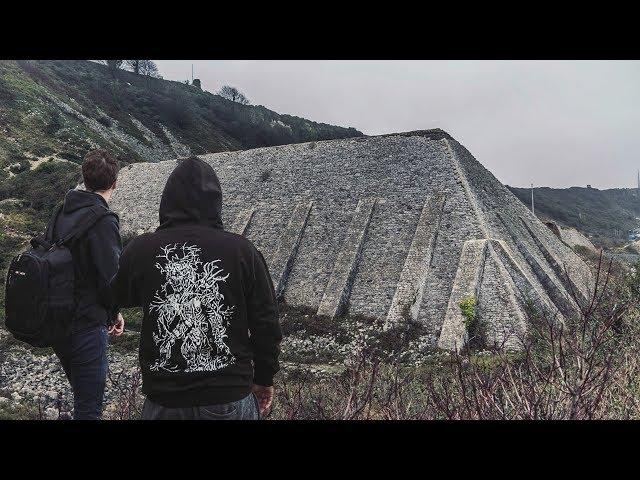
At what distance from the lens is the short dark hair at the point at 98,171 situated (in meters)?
4.00

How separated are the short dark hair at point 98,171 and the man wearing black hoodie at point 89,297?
0.12 meters

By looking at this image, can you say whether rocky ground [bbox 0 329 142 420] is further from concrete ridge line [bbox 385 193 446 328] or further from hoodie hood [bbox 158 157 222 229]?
concrete ridge line [bbox 385 193 446 328]

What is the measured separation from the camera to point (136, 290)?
3.03 metres

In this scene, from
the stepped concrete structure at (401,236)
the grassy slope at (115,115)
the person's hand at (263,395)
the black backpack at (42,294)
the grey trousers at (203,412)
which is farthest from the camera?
the grassy slope at (115,115)

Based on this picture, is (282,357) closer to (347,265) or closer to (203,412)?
(347,265)

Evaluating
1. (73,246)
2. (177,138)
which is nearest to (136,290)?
(73,246)

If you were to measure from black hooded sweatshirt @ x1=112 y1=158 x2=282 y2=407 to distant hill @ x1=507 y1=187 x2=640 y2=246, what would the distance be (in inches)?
2694

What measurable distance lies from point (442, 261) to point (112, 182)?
59.0 feet

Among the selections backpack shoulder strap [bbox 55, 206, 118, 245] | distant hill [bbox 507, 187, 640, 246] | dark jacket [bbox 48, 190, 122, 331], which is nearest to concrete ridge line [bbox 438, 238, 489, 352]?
dark jacket [bbox 48, 190, 122, 331]

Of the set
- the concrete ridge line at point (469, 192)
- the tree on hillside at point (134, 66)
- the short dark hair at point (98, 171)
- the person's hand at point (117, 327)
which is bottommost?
the person's hand at point (117, 327)

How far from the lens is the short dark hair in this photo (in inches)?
157

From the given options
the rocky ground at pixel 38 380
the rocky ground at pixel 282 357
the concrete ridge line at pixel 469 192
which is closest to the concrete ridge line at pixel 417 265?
the rocky ground at pixel 282 357

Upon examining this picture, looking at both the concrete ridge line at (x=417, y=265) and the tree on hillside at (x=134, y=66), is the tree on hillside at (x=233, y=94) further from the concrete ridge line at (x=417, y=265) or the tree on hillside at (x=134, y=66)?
the concrete ridge line at (x=417, y=265)
